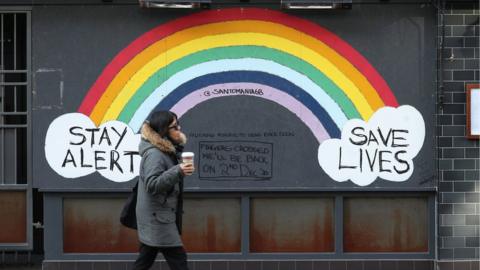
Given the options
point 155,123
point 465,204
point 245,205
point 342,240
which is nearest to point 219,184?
point 245,205

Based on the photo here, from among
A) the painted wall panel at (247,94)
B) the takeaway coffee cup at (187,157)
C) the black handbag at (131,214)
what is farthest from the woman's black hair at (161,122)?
the painted wall panel at (247,94)

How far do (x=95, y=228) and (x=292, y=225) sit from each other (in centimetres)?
214

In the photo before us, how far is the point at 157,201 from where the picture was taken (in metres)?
6.80

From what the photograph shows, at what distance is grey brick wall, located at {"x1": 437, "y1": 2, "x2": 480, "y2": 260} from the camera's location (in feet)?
28.7

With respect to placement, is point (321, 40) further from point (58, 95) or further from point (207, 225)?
point (58, 95)

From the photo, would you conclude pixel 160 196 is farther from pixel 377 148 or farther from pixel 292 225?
pixel 377 148

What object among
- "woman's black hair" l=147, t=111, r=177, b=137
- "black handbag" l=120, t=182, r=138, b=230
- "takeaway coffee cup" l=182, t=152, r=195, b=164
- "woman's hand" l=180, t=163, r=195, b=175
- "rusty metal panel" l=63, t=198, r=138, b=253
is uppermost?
"woman's black hair" l=147, t=111, r=177, b=137

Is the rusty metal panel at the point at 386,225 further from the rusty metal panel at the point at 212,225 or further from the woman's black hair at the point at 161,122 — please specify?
the woman's black hair at the point at 161,122

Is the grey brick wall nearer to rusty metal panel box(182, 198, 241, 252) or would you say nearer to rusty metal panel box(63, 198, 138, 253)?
rusty metal panel box(182, 198, 241, 252)

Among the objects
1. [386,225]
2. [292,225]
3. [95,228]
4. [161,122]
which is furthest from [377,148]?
[95,228]

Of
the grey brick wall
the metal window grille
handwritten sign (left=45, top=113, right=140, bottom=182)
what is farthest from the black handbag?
Result: the grey brick wall

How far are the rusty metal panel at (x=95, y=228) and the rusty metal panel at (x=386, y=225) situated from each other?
2.39 meters

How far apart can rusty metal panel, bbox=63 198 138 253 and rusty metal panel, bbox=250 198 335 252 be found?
138 cm

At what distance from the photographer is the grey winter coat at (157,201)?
6754 mm
